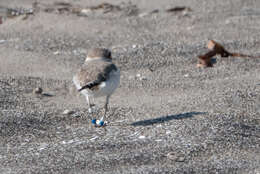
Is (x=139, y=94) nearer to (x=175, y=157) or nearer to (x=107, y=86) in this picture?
(x=107, y=86)

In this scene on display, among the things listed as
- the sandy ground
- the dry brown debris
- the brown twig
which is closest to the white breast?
the sandy ground

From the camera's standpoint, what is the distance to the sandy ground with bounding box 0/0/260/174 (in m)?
4.33

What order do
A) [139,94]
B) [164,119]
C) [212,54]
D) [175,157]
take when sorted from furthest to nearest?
[212,54], [139,94], [164,119], [175,157]

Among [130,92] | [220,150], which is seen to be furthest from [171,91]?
[220,150]

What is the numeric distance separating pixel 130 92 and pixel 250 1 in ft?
17.0

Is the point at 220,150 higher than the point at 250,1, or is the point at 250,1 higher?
the point at 250,1

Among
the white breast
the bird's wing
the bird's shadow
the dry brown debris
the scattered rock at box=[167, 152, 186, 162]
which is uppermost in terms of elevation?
the bird's wing

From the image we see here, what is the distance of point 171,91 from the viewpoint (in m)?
6.43

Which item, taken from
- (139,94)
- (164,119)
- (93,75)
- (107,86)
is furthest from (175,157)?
(139,94)

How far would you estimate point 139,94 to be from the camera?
6398 millimetres

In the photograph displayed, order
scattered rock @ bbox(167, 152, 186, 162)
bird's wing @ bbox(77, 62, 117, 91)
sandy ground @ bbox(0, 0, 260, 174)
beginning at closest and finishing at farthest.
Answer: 1. scattered rock @ bbox(167, 152, 186, 162)
2. sandy ground @ bbox(0, 0, 260, 174)
3. bird's wing @ bbox(77, 62, 117, 91)

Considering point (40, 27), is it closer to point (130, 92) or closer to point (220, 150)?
point (130, 92)

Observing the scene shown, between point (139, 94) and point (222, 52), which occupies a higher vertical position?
point (222, 52)

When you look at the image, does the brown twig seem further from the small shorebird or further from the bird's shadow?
the small shorebird
